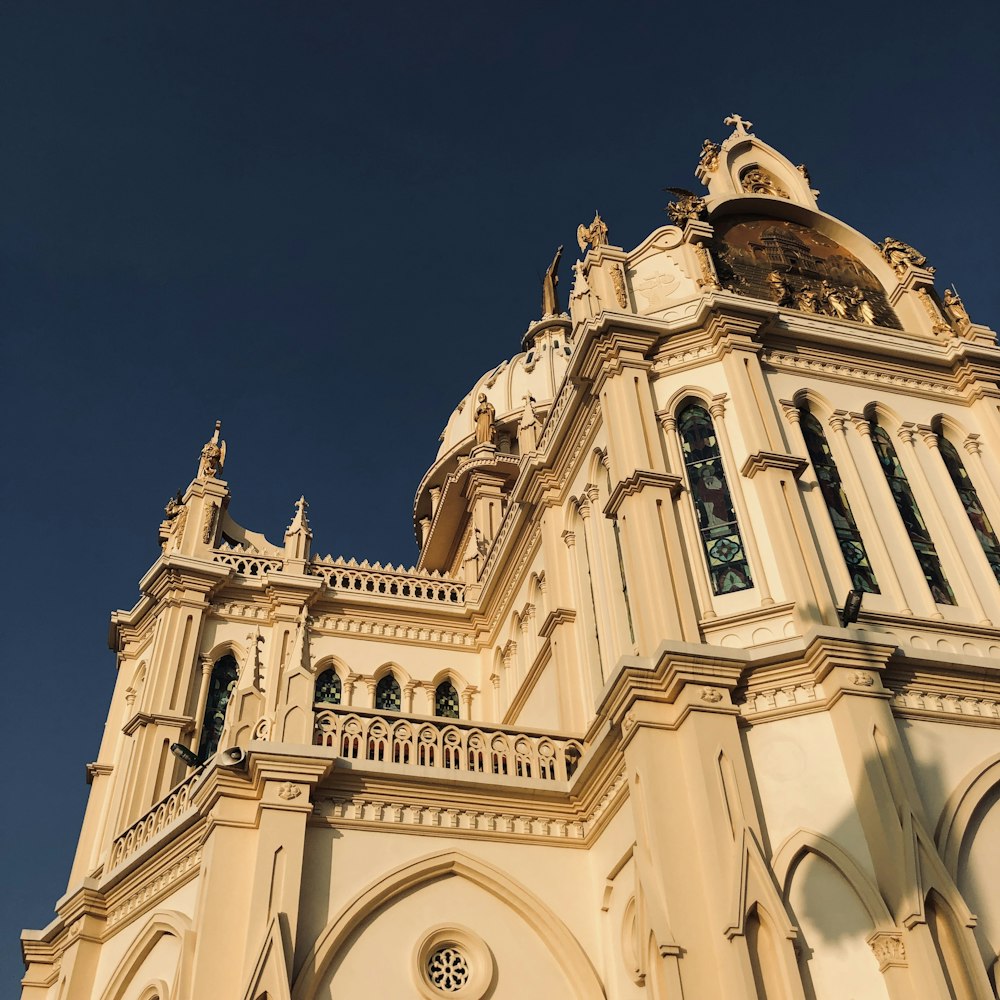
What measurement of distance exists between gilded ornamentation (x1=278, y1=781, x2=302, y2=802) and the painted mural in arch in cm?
1169

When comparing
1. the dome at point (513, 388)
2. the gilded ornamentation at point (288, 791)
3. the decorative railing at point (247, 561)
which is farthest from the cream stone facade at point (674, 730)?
the dome at point (513, 388)

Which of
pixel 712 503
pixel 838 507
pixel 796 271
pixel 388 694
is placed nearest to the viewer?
pixel 712 503

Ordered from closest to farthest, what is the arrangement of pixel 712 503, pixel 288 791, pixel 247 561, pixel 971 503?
1. pixel 288 791
2. pixel 712 503
3. pixel 971 503
4. pixel 247 561

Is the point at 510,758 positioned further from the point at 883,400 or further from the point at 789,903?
the point at 883,400

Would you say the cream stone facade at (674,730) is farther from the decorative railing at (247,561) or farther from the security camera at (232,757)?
the decorative railing at (247,561)

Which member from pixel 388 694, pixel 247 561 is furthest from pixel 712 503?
pixel 247 561

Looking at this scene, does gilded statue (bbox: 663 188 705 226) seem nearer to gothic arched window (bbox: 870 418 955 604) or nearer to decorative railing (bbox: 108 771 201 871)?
gothic arched window (bbox: 870 418 955 604)

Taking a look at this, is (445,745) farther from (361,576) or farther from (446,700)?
(361,576)

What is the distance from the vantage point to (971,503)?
61.7 feet

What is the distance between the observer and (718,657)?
583 inches

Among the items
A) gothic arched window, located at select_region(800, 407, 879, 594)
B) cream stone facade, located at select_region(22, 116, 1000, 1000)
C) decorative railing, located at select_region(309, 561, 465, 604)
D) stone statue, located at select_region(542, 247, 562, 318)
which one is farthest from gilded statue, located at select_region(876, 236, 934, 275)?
stone statue, located at select_region(542, 247, 562, 318)

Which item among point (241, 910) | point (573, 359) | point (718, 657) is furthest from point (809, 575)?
point (241, 910)

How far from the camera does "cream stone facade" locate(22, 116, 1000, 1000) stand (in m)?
13.4

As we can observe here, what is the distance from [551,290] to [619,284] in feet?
91.1
